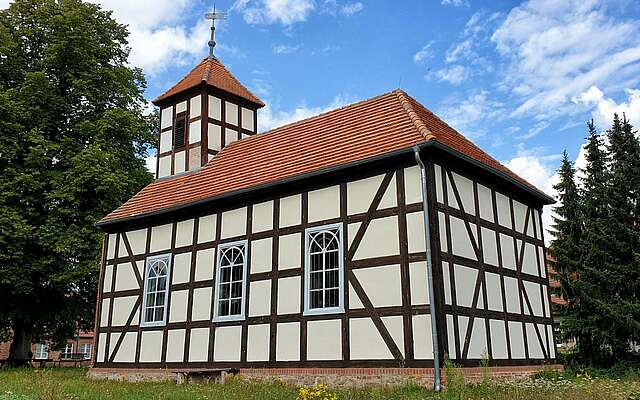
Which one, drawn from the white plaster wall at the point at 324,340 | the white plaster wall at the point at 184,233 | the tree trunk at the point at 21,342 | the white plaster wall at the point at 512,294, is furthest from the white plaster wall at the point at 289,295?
the tree trunk at the point at 21,342

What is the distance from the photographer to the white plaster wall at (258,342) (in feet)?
45.6

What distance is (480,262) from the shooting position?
1329 centimetres

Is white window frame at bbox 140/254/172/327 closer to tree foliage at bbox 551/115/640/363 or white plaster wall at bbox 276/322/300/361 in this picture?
white plaster wall at bbox 276/322/300/361

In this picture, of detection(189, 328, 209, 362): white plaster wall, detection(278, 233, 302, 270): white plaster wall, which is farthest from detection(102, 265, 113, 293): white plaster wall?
detection(278, 233, 302, 270): white plaster wall

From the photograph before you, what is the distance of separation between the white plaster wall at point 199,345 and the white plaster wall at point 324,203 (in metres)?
4.36

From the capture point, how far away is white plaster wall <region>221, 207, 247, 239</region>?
1538 centimetres

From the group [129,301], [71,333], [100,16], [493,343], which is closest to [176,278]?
[129,301]

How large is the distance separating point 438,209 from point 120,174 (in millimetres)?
14029

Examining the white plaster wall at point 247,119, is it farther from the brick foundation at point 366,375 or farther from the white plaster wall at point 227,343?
the brick foundation at point 366,375

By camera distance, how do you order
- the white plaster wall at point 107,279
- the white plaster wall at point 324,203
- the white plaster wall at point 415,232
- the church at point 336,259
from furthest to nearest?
the white plaster wall at point 107,279
the white plaster wall at point 324,203
the church at point 336,259
the white plaster wall at point 415,232

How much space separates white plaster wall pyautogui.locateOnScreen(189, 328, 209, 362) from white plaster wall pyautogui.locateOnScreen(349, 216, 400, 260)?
501cm

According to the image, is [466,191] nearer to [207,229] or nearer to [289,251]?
[289,251]

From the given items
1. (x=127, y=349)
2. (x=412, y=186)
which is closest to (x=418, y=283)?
(x=412, y=186)

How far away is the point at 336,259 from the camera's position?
43.7 feet
